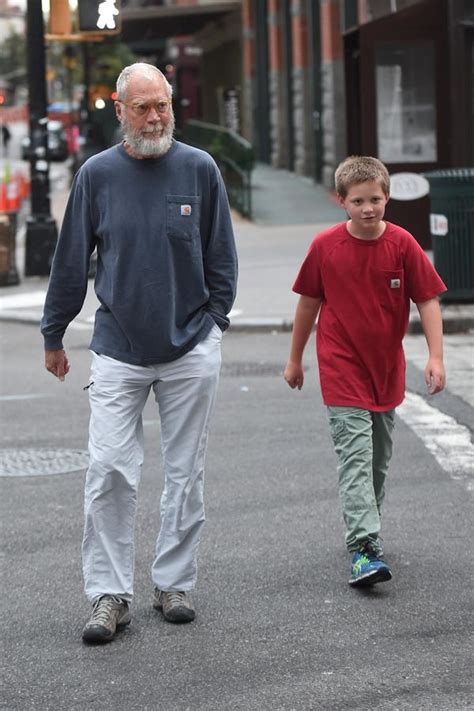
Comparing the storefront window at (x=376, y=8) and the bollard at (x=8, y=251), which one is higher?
the storefront window at (x=376, y=8)

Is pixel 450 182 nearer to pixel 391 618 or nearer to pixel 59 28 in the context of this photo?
pixel 59 28

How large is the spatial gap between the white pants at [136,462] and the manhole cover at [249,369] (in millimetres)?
6142

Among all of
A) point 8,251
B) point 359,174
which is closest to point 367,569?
point 359,174

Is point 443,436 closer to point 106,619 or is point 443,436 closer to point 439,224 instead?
point 106,619

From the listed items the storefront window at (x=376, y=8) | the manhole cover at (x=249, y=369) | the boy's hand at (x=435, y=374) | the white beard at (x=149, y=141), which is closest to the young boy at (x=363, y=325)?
the boy's hand at (x=435, y=374)

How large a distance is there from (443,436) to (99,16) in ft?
33.2

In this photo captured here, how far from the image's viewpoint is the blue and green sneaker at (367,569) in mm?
5703

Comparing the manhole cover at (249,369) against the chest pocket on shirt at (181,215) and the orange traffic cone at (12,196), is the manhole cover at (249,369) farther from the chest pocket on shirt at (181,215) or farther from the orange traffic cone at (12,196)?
the orange traffic cone at (12,196)

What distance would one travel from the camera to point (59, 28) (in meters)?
18.0

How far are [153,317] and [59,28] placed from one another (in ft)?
43.9

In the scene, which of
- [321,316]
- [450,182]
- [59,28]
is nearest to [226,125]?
[59,28]

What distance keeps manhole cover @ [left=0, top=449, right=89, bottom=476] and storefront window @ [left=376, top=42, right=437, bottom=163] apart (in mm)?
11271

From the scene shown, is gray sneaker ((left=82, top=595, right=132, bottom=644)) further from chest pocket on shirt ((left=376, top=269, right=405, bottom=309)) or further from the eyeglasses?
the eyeglasses

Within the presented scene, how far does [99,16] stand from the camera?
57.4 feet
